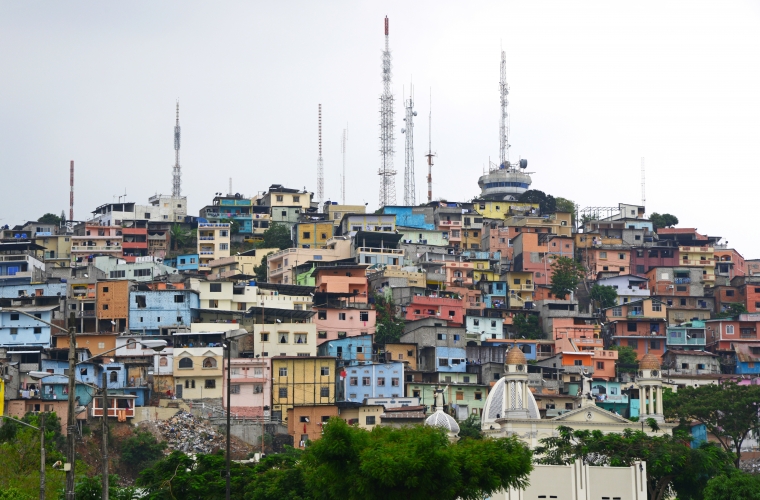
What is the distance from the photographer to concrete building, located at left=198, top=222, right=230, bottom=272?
10750 cm

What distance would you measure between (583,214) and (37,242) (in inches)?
1813

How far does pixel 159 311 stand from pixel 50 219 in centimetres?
3578

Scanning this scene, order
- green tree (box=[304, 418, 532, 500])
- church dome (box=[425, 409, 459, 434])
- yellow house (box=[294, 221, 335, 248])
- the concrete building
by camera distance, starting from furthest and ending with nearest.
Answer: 1. the concrete building
2. yellow house (box=[294, 221, 335, 248])
3. church dome (box=[425, 409, 459, 434])
4. green tree (box=[304, 418, 532, 500])

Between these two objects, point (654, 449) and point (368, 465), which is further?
point (654, 449)

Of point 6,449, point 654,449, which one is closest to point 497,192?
point 654,449

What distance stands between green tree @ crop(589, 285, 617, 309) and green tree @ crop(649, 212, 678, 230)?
20.1 meters

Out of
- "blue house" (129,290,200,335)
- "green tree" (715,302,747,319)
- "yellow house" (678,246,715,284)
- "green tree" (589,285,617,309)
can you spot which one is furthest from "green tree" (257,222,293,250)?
"green tree" (715,302,747,319)

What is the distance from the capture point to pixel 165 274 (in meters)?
97.9

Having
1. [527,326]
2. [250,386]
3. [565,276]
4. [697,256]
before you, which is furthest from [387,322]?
[697,256]

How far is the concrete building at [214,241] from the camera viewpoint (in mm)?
107500

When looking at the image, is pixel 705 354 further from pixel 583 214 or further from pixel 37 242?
pixel 37 242

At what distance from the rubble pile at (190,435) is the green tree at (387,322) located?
1611 centimetres

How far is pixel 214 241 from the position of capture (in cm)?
10788

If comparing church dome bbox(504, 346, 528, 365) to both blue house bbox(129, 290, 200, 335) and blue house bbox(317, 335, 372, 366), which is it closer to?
blue house bbox(317, 335, 372, 366)
